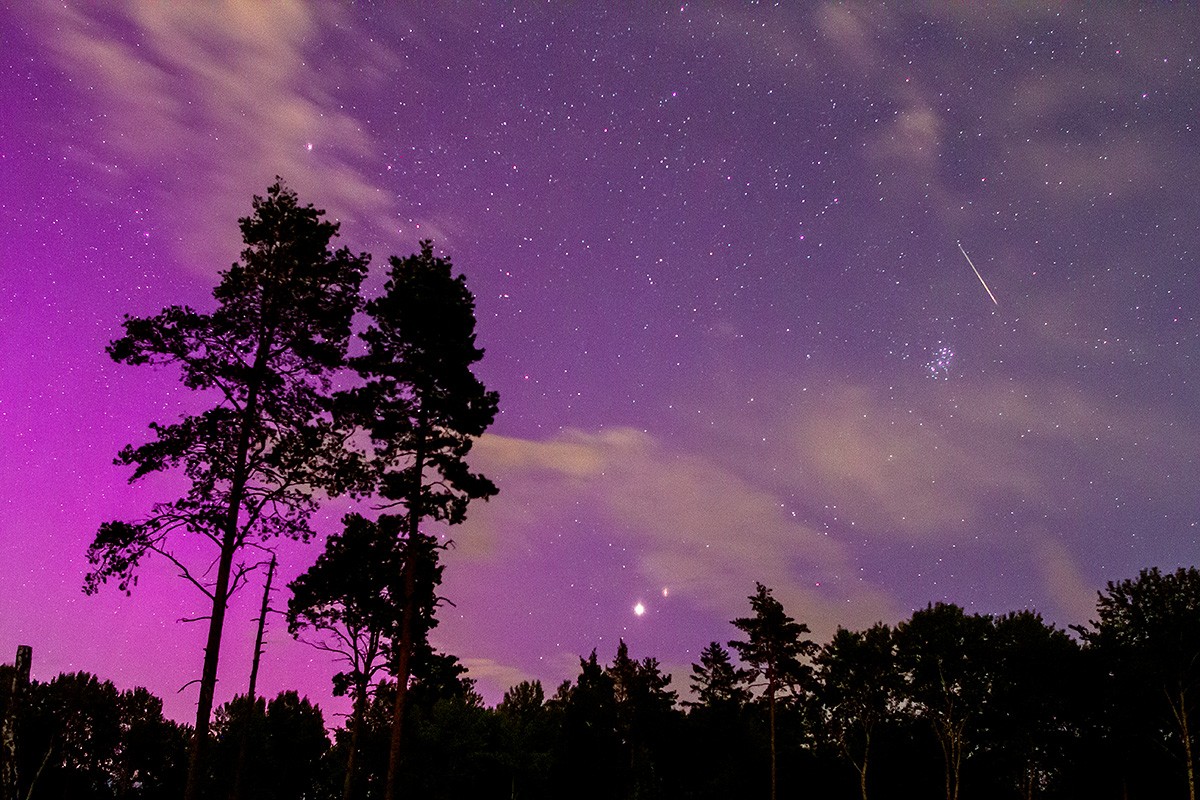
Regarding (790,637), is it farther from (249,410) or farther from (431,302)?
(249,410)

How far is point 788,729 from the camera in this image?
69625 millimetres

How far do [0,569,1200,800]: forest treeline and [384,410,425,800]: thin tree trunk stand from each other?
14.8 metres

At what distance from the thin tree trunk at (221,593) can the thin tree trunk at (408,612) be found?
5222mm

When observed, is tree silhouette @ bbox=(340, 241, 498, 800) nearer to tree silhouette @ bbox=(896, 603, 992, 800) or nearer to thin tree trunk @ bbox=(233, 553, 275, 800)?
thin tree trunk @ bbox=(233, 553, 275, 800)

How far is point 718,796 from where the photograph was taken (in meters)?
59.0

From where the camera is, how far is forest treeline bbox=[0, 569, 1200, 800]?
4356 cm

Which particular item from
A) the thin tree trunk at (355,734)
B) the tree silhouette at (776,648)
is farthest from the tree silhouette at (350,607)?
the tree silhouette at (776,648)

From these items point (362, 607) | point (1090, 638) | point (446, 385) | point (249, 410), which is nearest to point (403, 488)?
point (446, 385)

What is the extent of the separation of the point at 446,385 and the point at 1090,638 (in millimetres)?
44844

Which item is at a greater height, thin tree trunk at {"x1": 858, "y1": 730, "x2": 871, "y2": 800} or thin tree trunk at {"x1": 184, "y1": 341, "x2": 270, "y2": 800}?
thin tree trunk at {"x1": 184, "y1": 341, "x2": 270, "y2": 800}

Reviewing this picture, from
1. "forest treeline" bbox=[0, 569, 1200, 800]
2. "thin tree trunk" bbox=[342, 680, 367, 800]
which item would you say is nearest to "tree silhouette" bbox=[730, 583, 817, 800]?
"forest treeline" bbox=[0, 569, 1200, 800]

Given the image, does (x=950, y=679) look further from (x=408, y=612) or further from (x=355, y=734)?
(x=408, y=612)

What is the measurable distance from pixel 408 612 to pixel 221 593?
5685 millimetres

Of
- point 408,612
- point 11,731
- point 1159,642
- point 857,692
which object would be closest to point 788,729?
point 857,692
